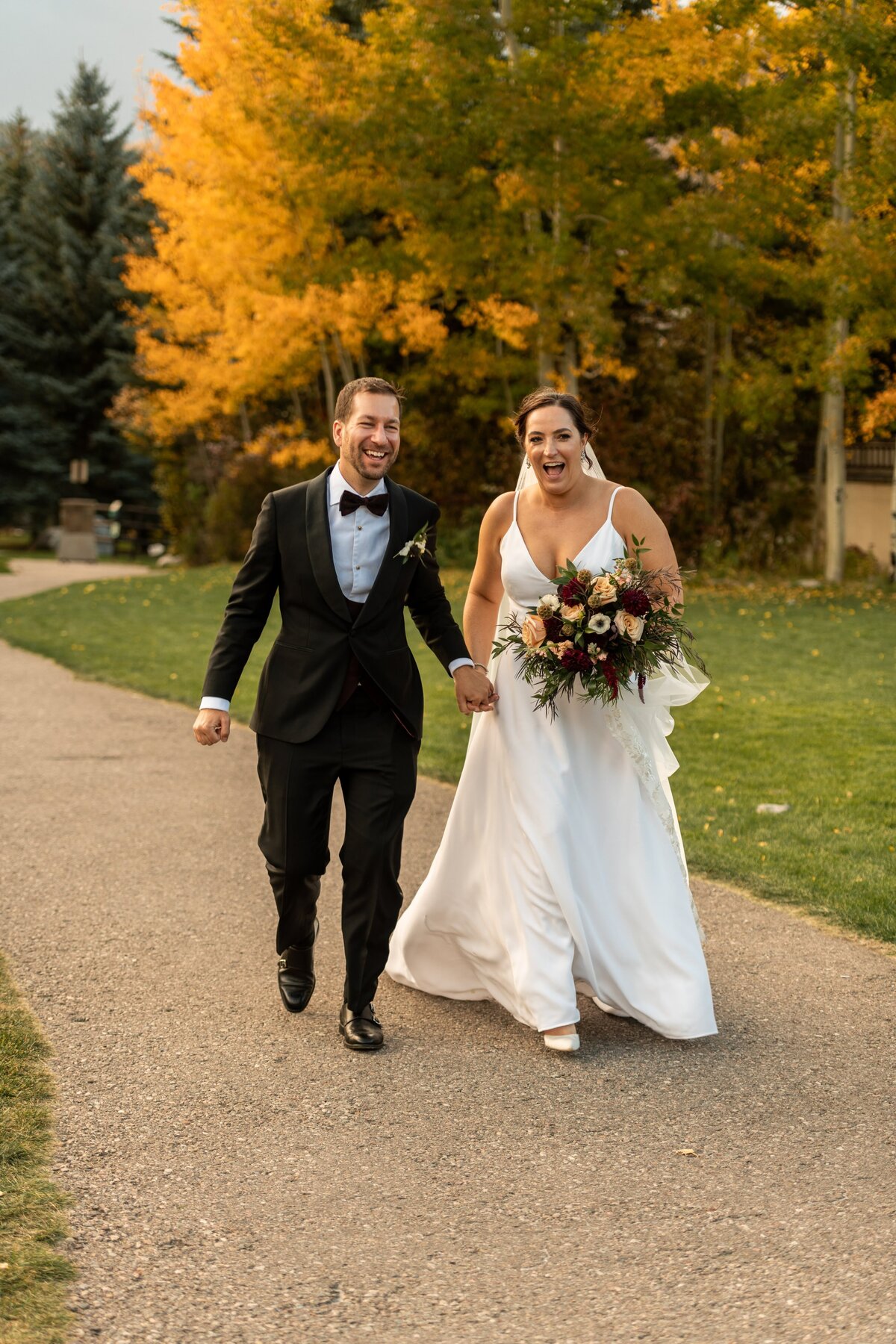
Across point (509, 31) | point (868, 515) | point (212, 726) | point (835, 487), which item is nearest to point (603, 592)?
point (212, 726)

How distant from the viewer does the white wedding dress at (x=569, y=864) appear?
185 inches

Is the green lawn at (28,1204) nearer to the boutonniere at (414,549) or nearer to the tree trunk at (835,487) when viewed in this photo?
the boutonniere at (414,549)

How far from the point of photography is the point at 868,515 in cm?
2591

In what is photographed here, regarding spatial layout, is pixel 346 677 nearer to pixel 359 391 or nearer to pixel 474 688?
pixel 474 688

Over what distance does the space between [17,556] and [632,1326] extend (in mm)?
36497

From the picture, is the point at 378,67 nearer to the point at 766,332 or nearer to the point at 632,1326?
the point at 766,332

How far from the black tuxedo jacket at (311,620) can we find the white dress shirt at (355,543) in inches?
1.2

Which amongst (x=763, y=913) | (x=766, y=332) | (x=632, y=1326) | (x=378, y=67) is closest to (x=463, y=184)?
(x=378, y=67)

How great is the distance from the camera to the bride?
4711 mm

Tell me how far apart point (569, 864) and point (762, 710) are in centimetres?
699

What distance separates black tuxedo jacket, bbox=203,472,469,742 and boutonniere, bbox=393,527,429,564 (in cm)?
2

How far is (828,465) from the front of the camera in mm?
21672

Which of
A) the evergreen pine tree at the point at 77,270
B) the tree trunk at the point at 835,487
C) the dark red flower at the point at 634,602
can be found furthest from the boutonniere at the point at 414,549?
the evergreen pine tree at the point at 77,270

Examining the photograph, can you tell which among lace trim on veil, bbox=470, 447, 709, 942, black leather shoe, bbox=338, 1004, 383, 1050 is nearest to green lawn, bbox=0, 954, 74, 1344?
black leather shoe, bbox=338, 1004, 383, 1050
